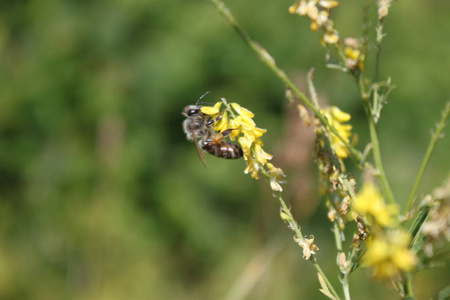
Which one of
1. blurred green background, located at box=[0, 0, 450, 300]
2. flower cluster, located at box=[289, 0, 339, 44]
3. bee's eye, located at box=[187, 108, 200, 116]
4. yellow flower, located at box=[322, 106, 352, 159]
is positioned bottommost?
blurred green background, located at box=[0, 0, 450, 300]

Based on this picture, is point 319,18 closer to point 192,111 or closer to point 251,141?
point 251,141

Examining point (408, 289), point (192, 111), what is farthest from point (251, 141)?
point (192, 111)

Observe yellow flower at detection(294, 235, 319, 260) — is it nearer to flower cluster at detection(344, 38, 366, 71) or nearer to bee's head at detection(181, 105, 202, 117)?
flower cluster at detection(344, 38, 366, 71)

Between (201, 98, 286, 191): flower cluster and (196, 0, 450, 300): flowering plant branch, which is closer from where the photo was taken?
(196, 0, 450, 300): flowering plant branch

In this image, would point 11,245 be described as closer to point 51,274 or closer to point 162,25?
point 51,274

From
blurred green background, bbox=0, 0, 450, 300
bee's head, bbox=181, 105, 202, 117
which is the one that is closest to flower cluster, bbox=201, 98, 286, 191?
bee's head, bbox=181, 105, 202, 117

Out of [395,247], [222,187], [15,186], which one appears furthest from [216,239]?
[395,247]

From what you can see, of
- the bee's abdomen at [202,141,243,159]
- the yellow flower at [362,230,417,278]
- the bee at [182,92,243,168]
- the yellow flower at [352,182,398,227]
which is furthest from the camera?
the bee at [182,92,243,168]
